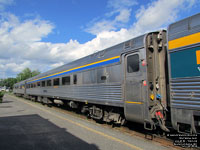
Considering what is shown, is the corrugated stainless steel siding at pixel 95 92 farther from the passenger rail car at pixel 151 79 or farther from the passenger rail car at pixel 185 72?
the passenger rail car at pixel 185 72

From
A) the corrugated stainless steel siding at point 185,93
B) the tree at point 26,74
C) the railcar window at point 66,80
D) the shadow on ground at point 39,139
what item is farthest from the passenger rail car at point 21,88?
the tree at point 26,74

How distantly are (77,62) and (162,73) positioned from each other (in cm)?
549

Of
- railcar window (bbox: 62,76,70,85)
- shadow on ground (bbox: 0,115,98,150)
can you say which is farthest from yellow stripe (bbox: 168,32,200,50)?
railcar window (bbox: 62,76,70,85)

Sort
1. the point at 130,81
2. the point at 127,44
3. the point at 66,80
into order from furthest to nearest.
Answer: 1. the point at 66,80
2. the point at 127,44
3. the point at 130,81

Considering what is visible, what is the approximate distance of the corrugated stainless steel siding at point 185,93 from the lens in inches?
151

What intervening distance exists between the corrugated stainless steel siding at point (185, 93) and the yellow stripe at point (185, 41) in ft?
3.04

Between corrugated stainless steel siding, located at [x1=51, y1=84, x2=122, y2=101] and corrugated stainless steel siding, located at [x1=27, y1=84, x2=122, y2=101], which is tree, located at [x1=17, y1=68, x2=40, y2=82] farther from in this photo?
corrugated stainless steel siding, located at [x1=51, y1=84, x2=122, y2=101]

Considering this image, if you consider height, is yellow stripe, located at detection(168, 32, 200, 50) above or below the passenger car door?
above

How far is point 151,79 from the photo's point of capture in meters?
5.16

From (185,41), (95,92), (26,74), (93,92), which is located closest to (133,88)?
(185,41)

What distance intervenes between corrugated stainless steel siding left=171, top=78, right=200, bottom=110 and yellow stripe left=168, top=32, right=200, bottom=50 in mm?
926

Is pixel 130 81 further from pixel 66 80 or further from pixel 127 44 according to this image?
pixel 66 80

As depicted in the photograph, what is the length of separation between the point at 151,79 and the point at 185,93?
1.24 metres

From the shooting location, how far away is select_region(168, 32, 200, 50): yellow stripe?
3.96 m
